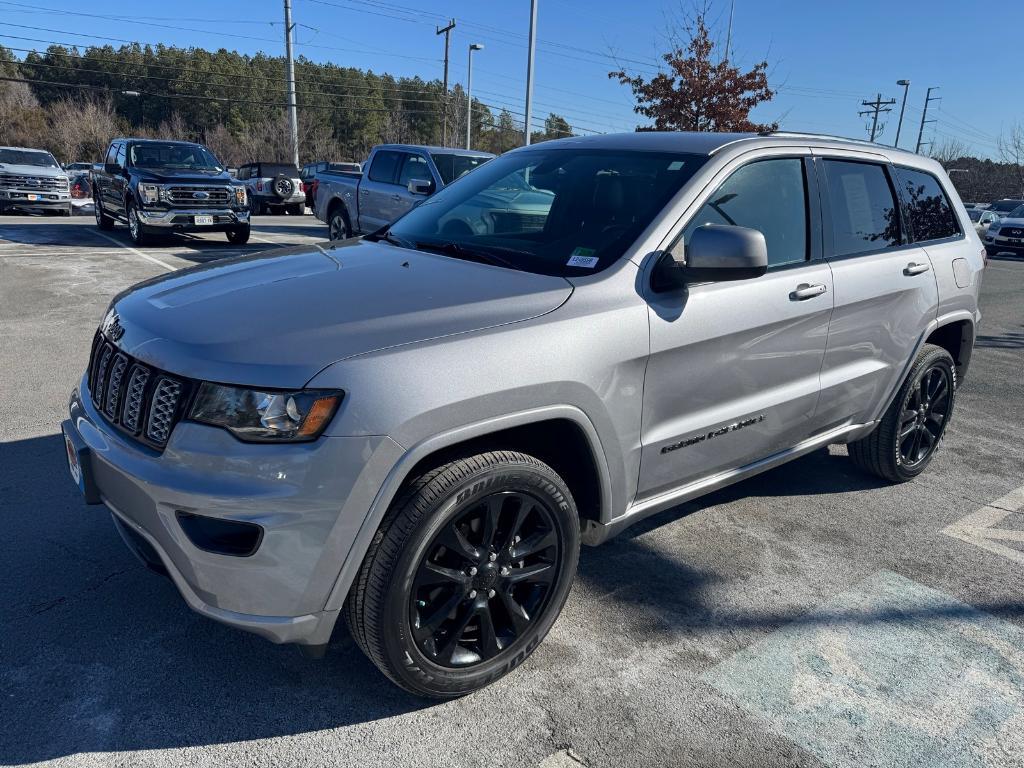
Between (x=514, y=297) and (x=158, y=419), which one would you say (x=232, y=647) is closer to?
(x=158, y=419)

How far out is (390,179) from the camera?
11.9 meters

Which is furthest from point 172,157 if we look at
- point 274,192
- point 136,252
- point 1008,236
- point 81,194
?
point 1008,236

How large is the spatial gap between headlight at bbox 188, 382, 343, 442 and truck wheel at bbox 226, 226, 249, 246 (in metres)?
12.5

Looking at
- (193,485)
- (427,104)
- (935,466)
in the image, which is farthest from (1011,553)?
(427,104)

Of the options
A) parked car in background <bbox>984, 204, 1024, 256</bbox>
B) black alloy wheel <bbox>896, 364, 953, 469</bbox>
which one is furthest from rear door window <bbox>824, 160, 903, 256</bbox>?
parked car in background <bbox>984, 204, 1024, 256</bbox>

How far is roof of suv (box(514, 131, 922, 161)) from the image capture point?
3284mm

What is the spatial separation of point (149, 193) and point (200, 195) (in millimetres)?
763

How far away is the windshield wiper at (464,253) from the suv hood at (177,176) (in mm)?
11041

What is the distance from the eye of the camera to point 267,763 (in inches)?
88.3

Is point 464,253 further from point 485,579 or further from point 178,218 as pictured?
point 178,218

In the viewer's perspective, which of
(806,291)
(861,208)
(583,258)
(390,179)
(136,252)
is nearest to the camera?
(583,258)

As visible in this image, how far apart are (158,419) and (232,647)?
943 millimetres

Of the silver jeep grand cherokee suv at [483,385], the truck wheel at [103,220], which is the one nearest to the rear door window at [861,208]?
the silver jeep grand cherokee suv at [483,385]

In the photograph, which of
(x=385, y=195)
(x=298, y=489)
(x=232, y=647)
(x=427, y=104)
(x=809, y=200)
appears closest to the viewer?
(x=298, y=489)
